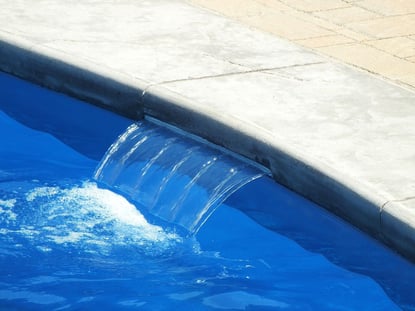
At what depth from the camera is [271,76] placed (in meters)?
6.05

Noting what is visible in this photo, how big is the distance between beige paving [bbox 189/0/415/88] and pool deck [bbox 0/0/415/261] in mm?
12

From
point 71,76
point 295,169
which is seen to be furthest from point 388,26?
point 295,169

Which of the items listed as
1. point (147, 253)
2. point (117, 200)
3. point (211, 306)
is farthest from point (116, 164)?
point (211, 306)

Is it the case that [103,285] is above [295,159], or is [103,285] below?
below

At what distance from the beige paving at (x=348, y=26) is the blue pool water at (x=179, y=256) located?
4.65 feet

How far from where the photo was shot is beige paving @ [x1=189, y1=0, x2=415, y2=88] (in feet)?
21.2

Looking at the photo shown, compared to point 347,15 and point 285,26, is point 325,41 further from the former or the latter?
point 347,15

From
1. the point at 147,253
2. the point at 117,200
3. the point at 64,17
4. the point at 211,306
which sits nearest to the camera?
the point at 211,306

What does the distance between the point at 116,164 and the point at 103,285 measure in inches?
42.8

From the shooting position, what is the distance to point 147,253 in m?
4.95

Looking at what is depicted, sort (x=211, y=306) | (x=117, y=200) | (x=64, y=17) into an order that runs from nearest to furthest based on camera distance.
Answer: (x=211, y=306) → (x=117, y=200) → (x=64, y=17)

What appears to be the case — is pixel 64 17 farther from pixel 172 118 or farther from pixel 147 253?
pixel 147 253

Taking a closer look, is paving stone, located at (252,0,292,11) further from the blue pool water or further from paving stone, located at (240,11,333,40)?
the blue pool water

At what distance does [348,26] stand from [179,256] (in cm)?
269
